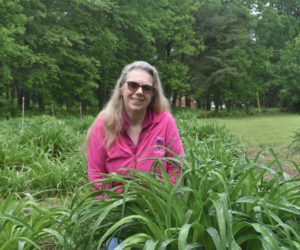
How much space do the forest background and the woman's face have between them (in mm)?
9060

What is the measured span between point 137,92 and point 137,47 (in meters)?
18.9

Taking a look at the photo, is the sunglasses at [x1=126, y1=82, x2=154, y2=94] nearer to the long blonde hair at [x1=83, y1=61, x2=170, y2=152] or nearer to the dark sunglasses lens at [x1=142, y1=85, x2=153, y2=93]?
the dark sunglasses lens at [x1=142, y1=85, x2=153, y2=93]

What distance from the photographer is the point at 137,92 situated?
2.09 meters

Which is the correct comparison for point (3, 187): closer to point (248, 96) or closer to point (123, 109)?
point (123, 109)

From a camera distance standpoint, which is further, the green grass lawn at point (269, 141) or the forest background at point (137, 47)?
the forest background at point (137, 47)

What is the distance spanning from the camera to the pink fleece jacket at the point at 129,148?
1.99 m

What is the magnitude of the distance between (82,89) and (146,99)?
13483 millimetres

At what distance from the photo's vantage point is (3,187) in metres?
3.11

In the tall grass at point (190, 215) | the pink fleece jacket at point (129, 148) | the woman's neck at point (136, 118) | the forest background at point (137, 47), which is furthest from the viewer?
the forest background at point (137, 47)

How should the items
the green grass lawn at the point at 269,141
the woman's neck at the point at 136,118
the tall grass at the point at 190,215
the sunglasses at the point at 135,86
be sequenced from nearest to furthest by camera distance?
1. the tall grass at the point at 190,215
2. the sunglasses at the point at 135,86
3. the woman's neck at the point at 136,118
4. the green grass lawn at the point at 269,141

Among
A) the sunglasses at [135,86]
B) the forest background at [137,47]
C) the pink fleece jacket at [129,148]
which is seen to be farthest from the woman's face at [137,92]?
the forest background at [137,47]

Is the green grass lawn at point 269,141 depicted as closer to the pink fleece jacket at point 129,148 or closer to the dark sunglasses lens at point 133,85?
the pink fleece jacket at point 129,148

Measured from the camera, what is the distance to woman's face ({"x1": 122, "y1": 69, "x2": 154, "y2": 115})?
2107 millimetres

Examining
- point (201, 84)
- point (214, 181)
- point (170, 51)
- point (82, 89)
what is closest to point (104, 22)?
point (82, 89)
